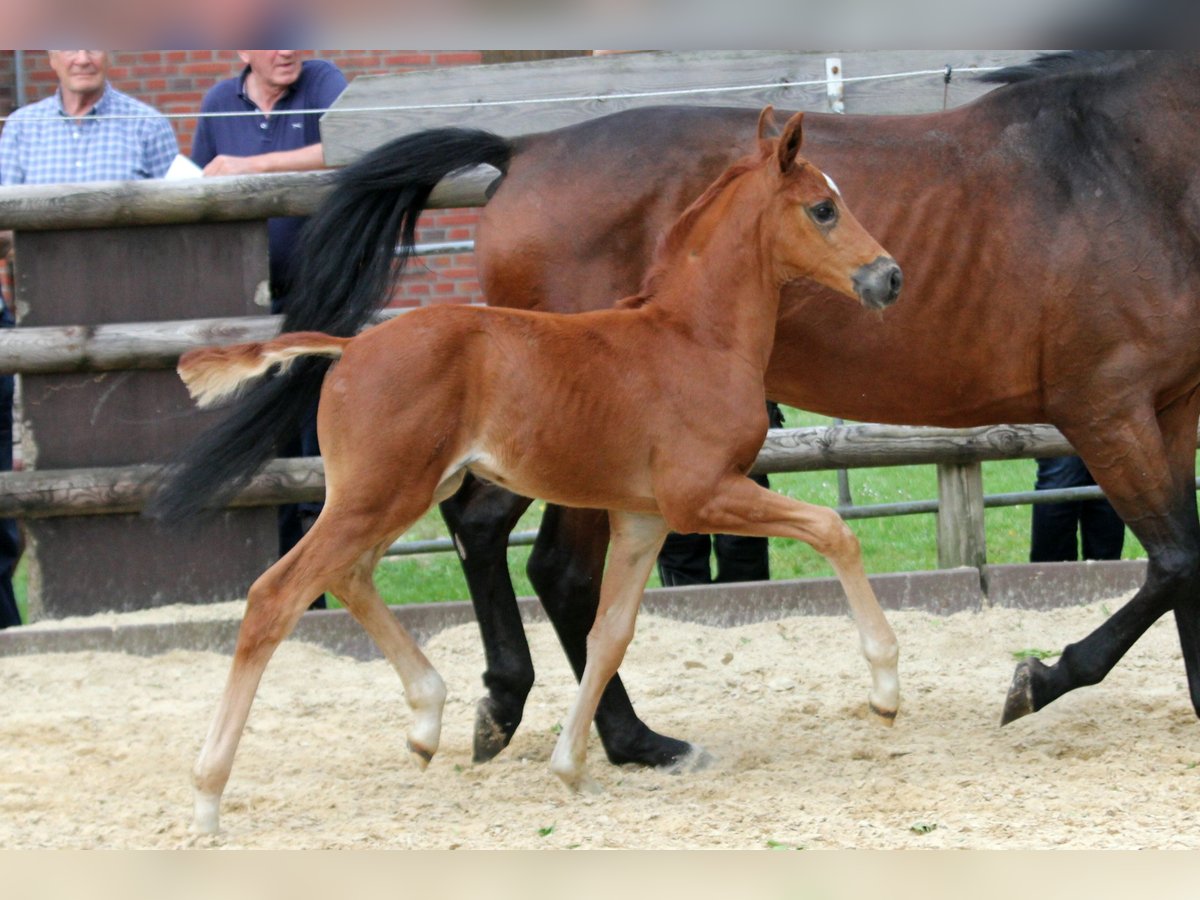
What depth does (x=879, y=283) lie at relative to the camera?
10.3ft

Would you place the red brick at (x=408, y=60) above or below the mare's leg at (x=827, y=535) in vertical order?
above

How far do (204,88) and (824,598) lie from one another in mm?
7181

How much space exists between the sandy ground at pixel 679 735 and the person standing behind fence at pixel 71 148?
1.36 metres

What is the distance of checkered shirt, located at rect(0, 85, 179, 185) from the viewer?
573 centimetres

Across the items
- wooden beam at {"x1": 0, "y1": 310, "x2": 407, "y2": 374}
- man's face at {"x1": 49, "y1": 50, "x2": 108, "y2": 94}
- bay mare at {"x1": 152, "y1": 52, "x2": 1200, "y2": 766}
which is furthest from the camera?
man's face at {"x1": 49, "y1": 50, "x2": 108, "y2": 94}

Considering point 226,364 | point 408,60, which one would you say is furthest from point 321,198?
point 408,60

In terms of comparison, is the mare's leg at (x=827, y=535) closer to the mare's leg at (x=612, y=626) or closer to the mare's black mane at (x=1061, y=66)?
the mare's leg at (x=612, y=626)

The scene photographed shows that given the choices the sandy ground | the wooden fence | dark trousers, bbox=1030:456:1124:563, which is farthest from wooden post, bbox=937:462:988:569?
dark trousers, bbox=1030:456:1124:563

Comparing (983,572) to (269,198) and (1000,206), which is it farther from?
(269,198)

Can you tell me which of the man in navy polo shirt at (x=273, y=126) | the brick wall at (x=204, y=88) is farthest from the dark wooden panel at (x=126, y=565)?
the brick wall at (x=204, y=88)

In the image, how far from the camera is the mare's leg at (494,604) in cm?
386

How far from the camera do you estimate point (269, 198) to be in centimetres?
513

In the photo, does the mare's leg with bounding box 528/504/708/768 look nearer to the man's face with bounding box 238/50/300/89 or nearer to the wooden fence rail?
the wooden fence rail

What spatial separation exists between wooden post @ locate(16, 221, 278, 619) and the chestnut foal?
7.27ft
